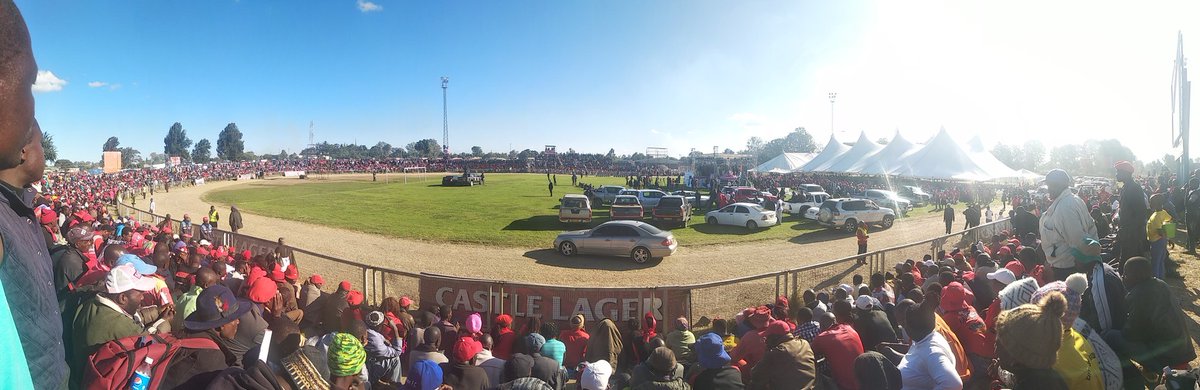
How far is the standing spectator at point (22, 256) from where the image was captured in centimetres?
112

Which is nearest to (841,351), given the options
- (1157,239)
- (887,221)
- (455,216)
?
(1157,239)

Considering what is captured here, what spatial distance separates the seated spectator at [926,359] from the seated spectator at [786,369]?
2.14 feet

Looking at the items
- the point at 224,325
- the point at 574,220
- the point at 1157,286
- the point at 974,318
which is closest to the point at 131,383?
the point at 224,325

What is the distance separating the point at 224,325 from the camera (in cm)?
397

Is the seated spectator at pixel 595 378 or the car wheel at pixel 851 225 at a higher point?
the seated spectator at pixel 595 378

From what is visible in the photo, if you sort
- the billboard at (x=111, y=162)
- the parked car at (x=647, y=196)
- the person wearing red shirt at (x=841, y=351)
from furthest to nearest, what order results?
1. the billboard at (x=111, y=162)
2. the parked car at (x=647, y=196)
3. the person wearing red shirt at (x=841, y=351)

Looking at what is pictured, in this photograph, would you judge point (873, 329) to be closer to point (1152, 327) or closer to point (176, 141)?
point (1152, 327)

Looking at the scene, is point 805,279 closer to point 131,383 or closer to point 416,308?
point 416,308

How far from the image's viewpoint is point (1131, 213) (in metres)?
7.35

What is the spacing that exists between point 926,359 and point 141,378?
15.9 ft

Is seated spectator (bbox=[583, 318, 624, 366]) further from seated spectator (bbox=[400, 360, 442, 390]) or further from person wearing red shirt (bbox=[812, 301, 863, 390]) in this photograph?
person wearing red shirt (bbox=[812, 301, 863, 390])

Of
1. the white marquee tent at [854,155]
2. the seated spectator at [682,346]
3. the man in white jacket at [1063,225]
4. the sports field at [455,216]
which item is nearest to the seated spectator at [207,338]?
the seated spectator at [682,346]

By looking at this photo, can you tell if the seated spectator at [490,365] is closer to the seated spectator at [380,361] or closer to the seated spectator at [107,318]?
the seated spectator at [380,361]

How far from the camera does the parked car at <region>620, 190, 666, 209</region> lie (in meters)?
28.7
